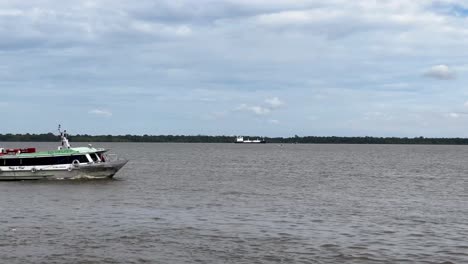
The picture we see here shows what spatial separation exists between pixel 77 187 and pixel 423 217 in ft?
94.0

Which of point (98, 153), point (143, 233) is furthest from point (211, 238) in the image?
point (98, 153)

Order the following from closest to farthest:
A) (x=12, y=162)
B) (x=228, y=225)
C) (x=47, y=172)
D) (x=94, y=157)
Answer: (x=228, y=225) → (x=47, y=172) → (x=12, y=162) → (x=94, y=157)

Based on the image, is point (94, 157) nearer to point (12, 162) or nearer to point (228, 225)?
point (12, 162)

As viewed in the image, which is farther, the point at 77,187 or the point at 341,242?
the point at 77,187

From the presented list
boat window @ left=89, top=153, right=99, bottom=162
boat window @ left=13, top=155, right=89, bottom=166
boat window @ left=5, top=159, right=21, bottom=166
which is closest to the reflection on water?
boat window @ left=13, top=155, right=89, bottom=166

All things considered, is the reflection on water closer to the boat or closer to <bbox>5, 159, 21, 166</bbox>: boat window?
the boat

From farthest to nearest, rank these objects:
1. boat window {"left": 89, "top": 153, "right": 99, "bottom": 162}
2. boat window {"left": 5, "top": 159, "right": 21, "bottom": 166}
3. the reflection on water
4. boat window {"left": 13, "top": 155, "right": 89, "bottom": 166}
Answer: boat window {"left": 89, "top": 153, "right": 99, "bottom": 162}
boat window {"left": 5, "top": 159, "right": 21, "bottom": 166}
boat window {"left": 13, "top": 155, "right": 89, "bottom": 166}
the reflection on water

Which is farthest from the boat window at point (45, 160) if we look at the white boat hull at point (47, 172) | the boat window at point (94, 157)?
the boat window at point (94, 157)

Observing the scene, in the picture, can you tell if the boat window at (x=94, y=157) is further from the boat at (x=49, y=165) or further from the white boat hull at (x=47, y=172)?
the white boat hull at (x=47, y=172)

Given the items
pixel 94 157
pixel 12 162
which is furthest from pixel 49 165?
pixel 94 157

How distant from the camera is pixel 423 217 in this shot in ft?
116

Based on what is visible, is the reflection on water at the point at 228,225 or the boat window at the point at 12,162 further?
the boat window at the point at 12,162

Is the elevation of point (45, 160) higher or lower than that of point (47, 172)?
higher

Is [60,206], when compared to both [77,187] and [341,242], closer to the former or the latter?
[77,187]
